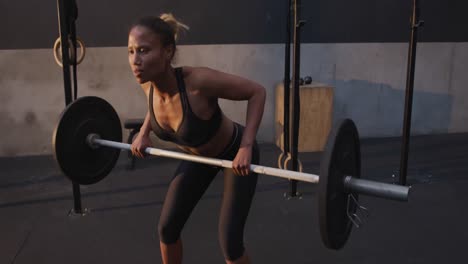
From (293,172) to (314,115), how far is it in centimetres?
228

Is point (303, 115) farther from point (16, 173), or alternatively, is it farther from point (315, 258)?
point (16, 173)

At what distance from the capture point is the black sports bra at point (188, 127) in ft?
4.09

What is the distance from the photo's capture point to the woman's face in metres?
1.19

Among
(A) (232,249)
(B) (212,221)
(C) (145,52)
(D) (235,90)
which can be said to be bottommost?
(B) (212,221)

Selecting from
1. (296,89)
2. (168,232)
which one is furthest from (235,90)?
(296,89)

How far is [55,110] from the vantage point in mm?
3457

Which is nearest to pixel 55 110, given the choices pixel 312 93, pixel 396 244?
pixel 312 93

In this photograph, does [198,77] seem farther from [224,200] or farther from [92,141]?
[92,141]

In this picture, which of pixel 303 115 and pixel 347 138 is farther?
pixel 303 115

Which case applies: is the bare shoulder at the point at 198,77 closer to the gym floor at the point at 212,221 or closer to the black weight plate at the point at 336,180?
the black weight plate at the point at 336,180

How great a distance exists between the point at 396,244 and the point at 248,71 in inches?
82.3

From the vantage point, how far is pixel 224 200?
1.33m

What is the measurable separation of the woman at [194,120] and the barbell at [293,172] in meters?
0.07

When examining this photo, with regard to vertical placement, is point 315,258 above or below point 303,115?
below
